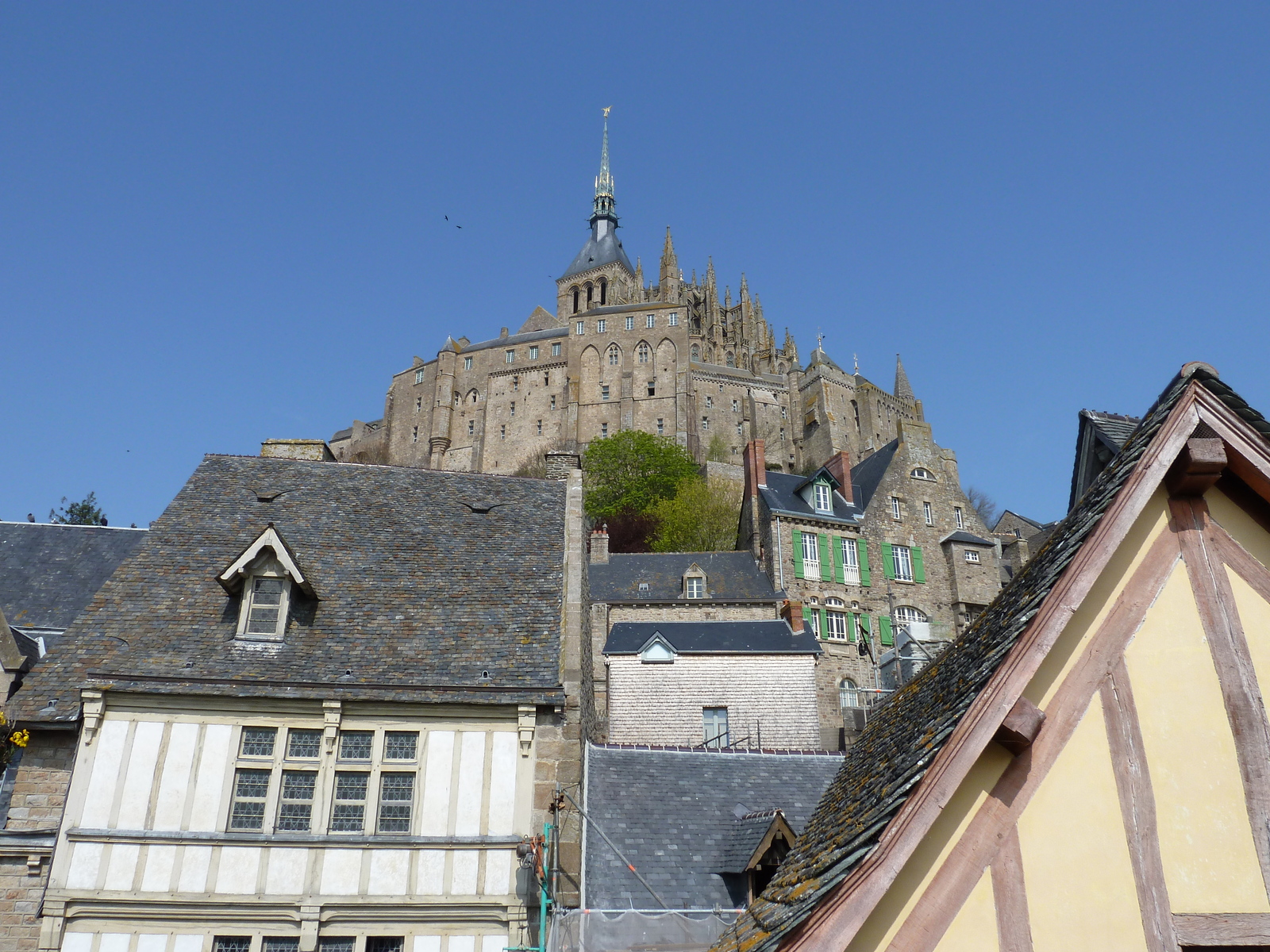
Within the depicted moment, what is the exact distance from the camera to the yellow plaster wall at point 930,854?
3.33 m

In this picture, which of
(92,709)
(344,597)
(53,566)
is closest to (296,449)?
(53,566)

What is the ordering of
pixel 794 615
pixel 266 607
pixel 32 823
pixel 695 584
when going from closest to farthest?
pixel 32 823 < pixel 266 607 < pixel 794 615 < pixel 695 584

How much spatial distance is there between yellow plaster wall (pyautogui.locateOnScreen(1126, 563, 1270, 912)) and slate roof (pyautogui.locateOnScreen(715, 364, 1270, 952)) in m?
0.45

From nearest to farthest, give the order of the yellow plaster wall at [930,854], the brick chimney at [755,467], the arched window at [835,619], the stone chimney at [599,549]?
the yellow plaster wall at [930,854] → the arched window at [835,619] → the stone chimney at [599,549] → the brick chimney at [755,467]

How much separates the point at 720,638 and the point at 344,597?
57.1 feet

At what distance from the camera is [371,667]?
1262 cm

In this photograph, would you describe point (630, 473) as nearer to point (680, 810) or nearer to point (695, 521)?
point (695, 521)

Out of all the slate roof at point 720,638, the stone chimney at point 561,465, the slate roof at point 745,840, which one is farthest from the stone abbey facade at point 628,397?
the slate roof at point 745,840

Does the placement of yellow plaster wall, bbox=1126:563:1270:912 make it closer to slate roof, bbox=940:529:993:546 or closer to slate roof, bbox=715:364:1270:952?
slate roof, bbox=715:364:1270:952

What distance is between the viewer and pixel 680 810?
14023 millimetres

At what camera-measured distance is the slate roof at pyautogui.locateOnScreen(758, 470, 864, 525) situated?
38688 millimetres

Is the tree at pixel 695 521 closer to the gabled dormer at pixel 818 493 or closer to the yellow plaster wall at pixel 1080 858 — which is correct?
the gabled dormer at pixel 818 493

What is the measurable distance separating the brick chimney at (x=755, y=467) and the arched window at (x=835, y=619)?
18.8ft

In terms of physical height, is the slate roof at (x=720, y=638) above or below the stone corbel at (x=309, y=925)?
above
